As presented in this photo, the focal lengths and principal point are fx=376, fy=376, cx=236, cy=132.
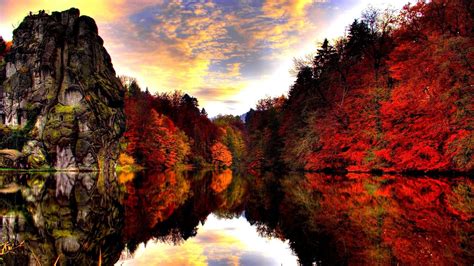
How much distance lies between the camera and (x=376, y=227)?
32.6 feet

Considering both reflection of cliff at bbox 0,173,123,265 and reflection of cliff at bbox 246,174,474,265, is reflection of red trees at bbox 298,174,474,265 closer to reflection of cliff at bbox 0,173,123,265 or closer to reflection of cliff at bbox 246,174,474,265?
reflection of cliff at bbox 246,174,474,265

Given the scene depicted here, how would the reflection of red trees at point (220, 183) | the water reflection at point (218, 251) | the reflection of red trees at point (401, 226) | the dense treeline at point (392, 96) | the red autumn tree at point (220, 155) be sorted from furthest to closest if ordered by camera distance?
the red autumn tree at point (220, 155), the reflection of red trees at point (220, 183), the dense treeline at point (392, 96), the water reflection at point (218, 251), the reflection of red trees at point (401, 226)

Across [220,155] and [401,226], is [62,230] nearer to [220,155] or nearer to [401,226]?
[401,226]

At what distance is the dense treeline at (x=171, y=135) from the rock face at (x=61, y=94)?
13.0m

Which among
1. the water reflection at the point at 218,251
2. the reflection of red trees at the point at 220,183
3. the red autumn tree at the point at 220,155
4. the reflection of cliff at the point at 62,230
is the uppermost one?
the red autumn tree at the point at 220,155

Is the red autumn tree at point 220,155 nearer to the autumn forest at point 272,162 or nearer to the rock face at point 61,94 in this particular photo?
the autumn forest at point 272,162

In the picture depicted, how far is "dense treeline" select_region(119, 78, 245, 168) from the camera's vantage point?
64000 millimetres

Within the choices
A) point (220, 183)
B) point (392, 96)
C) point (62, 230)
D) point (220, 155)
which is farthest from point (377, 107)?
point (220, 155)

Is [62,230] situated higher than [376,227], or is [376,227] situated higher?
[62,230]

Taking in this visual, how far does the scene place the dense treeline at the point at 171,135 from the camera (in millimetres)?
64000

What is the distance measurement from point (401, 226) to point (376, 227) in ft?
2.05

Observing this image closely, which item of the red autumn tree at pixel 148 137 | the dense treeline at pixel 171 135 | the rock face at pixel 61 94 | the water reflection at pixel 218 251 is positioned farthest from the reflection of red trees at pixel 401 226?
the red autumn tree at pixel 148 137

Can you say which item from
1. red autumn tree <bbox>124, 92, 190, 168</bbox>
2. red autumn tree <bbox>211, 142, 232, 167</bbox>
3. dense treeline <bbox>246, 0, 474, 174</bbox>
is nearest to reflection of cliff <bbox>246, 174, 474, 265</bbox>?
dense treeline <bbox>246, 0, 474, 174</bbox>

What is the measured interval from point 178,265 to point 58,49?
44.1m
